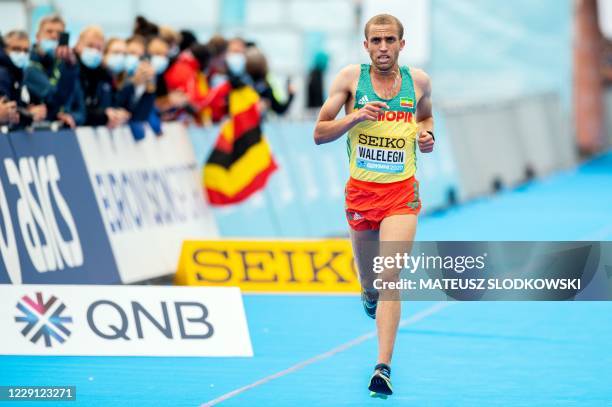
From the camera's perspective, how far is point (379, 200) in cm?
932

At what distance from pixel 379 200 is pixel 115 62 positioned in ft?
18.2

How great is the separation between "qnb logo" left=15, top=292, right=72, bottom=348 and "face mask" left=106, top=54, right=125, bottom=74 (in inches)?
196

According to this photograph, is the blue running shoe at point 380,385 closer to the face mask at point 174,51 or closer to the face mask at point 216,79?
the face mask at point 174,51

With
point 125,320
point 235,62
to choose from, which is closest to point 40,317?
point 125,320

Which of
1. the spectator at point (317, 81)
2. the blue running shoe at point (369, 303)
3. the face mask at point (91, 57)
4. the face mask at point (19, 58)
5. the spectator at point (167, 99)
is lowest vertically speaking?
the spectator at point (317, 81)

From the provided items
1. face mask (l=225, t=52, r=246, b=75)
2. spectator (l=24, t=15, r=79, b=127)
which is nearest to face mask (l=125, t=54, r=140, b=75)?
spectator (l=24, t=15, r=79, b=127)

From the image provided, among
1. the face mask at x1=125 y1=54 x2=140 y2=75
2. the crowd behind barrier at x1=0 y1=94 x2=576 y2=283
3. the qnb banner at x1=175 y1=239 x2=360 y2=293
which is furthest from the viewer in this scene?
the face mask at x1=125 y1=54 x2=140 y2=75

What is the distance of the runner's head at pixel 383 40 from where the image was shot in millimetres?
8930

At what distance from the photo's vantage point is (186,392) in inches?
364

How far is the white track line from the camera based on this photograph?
9.17 metres

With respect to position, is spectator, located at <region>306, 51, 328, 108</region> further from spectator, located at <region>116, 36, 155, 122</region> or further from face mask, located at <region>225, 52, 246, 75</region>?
spectator, located at <region>116, 36, 155, 122</region>

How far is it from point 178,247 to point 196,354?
5.85m

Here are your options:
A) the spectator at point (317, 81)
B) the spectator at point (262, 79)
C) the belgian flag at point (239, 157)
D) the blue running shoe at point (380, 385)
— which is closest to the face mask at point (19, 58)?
the belgian flag at point (239, 157)

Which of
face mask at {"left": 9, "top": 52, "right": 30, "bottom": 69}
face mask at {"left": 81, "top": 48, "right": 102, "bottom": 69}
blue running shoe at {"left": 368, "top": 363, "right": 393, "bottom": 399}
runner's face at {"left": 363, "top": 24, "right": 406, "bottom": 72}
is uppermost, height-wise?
runner's face at {"left": 363, "top": 24, "right": 406, "bottom": 72}
